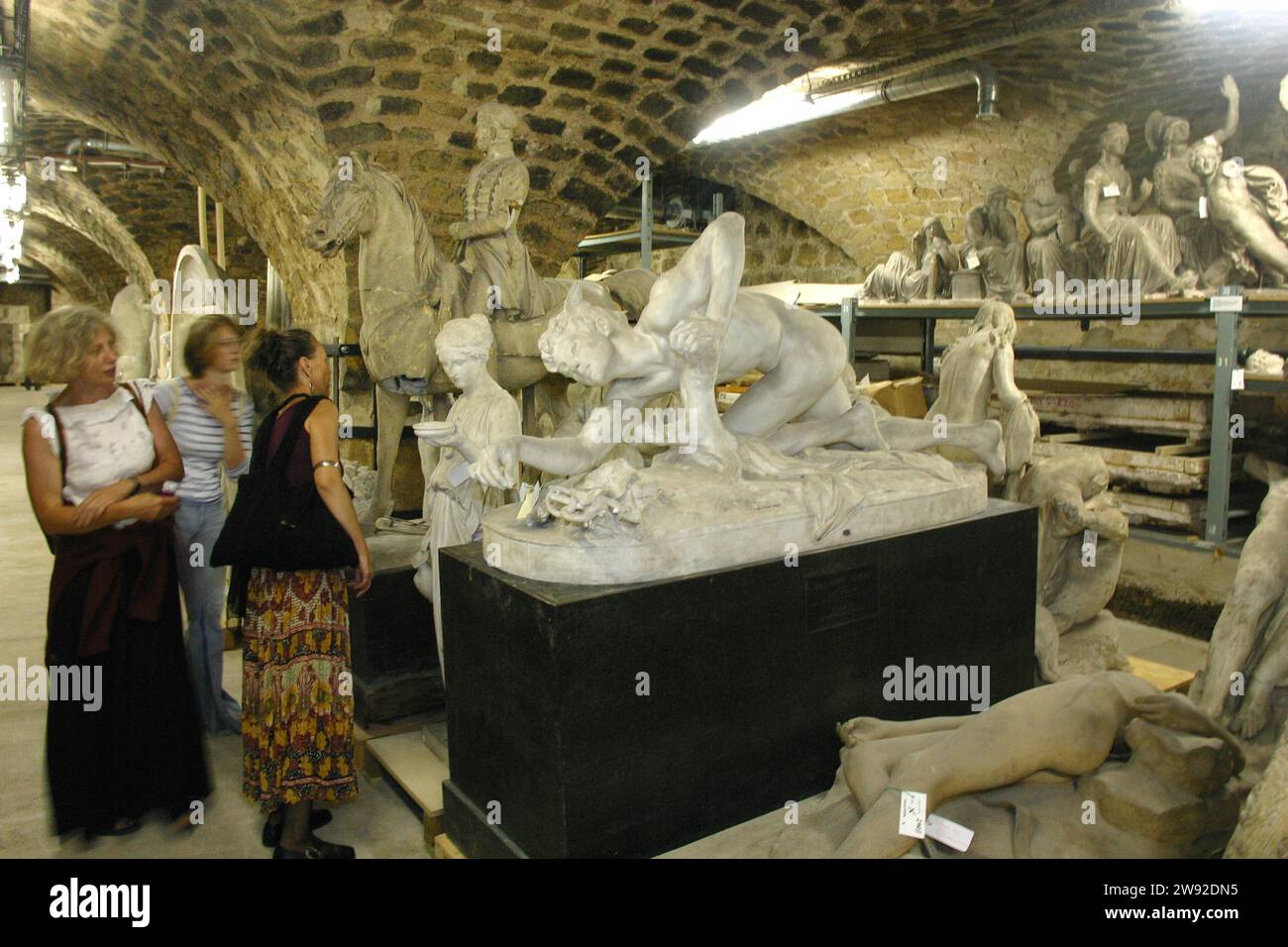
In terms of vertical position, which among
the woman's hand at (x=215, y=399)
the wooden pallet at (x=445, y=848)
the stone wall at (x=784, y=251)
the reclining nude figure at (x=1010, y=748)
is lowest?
the wooden pallet at (x=445, y=848)

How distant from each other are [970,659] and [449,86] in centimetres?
502

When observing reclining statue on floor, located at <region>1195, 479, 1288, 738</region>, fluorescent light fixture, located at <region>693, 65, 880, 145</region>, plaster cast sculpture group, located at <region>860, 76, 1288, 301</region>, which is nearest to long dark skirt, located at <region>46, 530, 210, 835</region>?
reclining statue on floor, located at <region>1195, 479, 1288, 738</region>

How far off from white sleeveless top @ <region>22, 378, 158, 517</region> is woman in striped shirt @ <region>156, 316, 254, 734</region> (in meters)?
0.53

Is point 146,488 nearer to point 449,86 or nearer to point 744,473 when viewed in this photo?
point 744,473

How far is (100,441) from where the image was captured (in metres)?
2.67

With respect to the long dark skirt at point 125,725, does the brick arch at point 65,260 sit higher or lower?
higher

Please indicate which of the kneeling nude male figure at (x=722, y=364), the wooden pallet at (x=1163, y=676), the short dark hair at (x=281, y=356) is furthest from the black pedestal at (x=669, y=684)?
the wooden pallet at (x=1163, y=676)

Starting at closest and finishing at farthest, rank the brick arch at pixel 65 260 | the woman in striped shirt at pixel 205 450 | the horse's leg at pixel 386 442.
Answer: the woman in striped shirt at pixel 205 450, the horse's leg at pixel 386 442, the brick arch at pixel 65 260

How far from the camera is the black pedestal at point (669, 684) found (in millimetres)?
2234

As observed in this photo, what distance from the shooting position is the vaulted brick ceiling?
5.98 meters

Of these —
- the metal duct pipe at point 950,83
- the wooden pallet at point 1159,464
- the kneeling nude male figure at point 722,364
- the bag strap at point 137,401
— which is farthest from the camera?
the metal duct pipe at point 950,83

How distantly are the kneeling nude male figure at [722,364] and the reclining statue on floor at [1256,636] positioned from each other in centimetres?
90

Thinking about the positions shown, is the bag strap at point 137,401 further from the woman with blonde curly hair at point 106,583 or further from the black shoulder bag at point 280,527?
the black shoulder bag at point 280,527

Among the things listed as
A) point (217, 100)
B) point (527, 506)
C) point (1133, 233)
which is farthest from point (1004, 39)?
point (527, 506)
